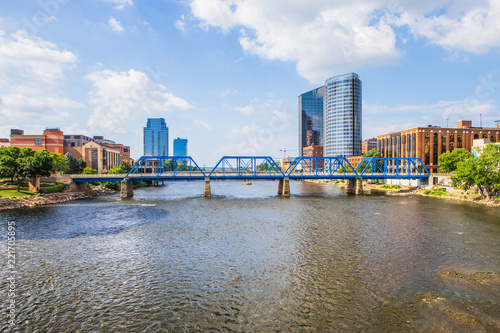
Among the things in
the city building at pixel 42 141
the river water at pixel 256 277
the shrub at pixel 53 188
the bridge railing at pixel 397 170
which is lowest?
the river water at pixel 256 277

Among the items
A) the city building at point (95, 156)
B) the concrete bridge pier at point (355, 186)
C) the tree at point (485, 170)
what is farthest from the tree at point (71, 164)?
the tree at point (485, 170)

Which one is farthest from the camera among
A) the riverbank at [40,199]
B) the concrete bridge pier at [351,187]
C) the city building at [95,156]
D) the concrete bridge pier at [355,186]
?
the city building at [95,156]

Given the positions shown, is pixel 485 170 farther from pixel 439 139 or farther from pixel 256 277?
pixel 256 277

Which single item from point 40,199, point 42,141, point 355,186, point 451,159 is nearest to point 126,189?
point 40,199

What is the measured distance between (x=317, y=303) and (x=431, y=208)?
5650 cm

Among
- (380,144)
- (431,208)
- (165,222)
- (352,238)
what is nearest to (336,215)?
(352,238)

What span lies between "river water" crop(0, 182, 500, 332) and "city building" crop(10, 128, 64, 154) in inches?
3859

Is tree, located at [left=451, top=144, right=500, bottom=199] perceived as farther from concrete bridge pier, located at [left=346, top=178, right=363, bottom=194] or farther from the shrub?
the shrub

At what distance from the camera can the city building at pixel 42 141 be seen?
126000 mm

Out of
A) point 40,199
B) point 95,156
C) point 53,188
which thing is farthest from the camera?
point 95,156

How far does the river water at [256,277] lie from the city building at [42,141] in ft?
322

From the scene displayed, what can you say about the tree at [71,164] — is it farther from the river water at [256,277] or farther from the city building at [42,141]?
the river water at [256,277]

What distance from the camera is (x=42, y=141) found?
12812 centimetres

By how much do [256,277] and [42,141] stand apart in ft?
456
